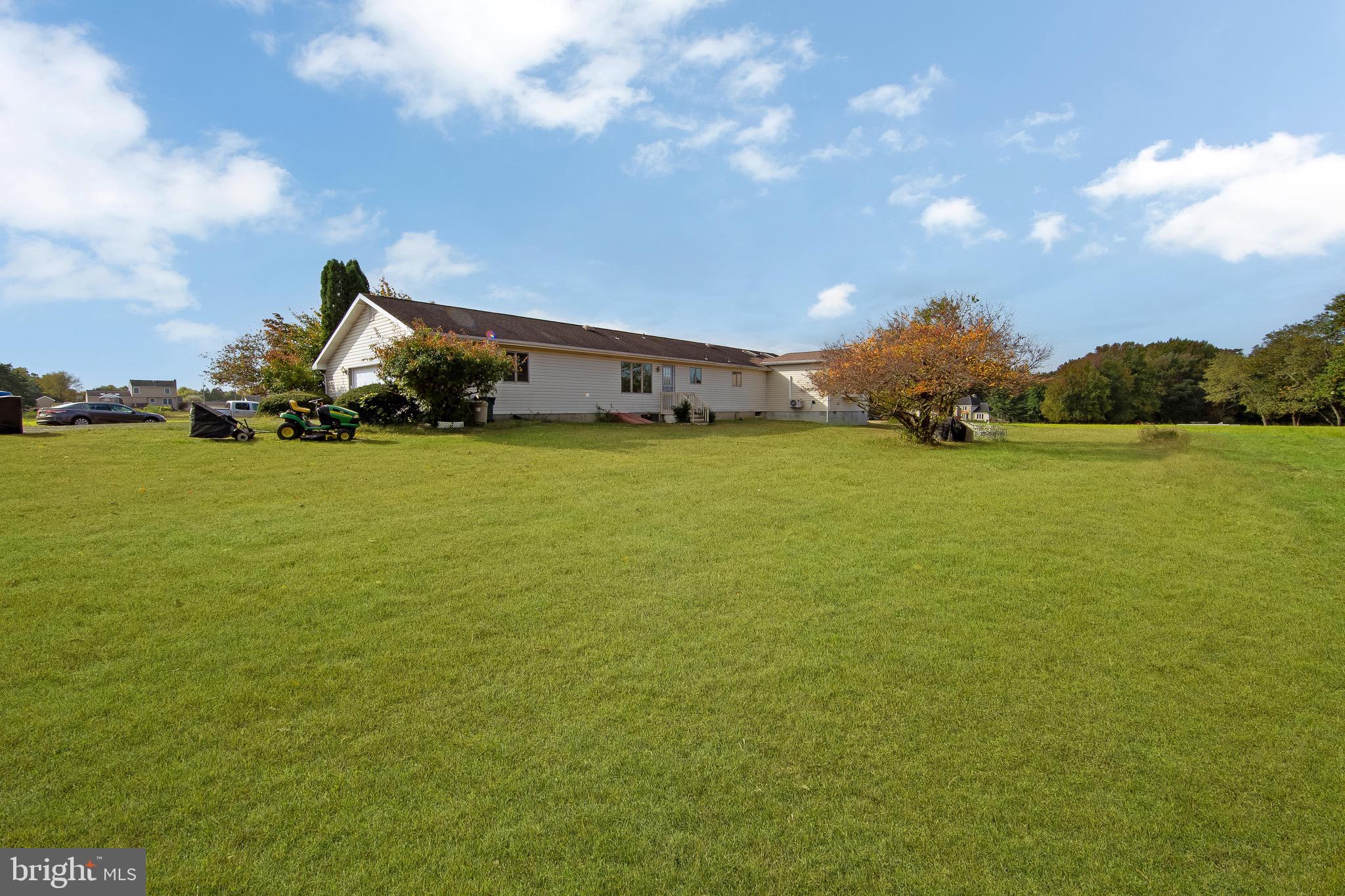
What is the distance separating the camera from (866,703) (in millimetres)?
3191

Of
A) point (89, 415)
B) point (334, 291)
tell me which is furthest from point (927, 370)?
point (89, 415)

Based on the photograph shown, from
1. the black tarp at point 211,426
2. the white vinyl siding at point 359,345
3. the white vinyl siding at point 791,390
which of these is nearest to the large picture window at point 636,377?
the white vinyl siding at point 359,345

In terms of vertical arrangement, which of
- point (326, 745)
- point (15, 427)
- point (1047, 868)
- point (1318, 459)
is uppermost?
point (15, 427)

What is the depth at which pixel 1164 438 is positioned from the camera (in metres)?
18.4

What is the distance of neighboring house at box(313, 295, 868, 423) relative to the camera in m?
19.9

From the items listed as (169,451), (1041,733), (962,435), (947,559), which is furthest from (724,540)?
(962,435)

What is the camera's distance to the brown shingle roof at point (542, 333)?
64.5 feet

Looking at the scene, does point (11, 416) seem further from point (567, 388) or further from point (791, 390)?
point (791, 390)

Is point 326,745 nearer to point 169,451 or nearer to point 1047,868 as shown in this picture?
point 1047,868

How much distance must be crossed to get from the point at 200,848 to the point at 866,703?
3086 mm

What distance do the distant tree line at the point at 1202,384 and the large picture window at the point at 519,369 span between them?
33.6 metres

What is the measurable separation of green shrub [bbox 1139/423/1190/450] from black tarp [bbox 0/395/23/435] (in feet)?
99.7

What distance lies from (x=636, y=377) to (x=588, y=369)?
8.95 feet

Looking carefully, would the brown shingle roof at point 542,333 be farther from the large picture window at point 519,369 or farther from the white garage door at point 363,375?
the white garage door at point 363,375
